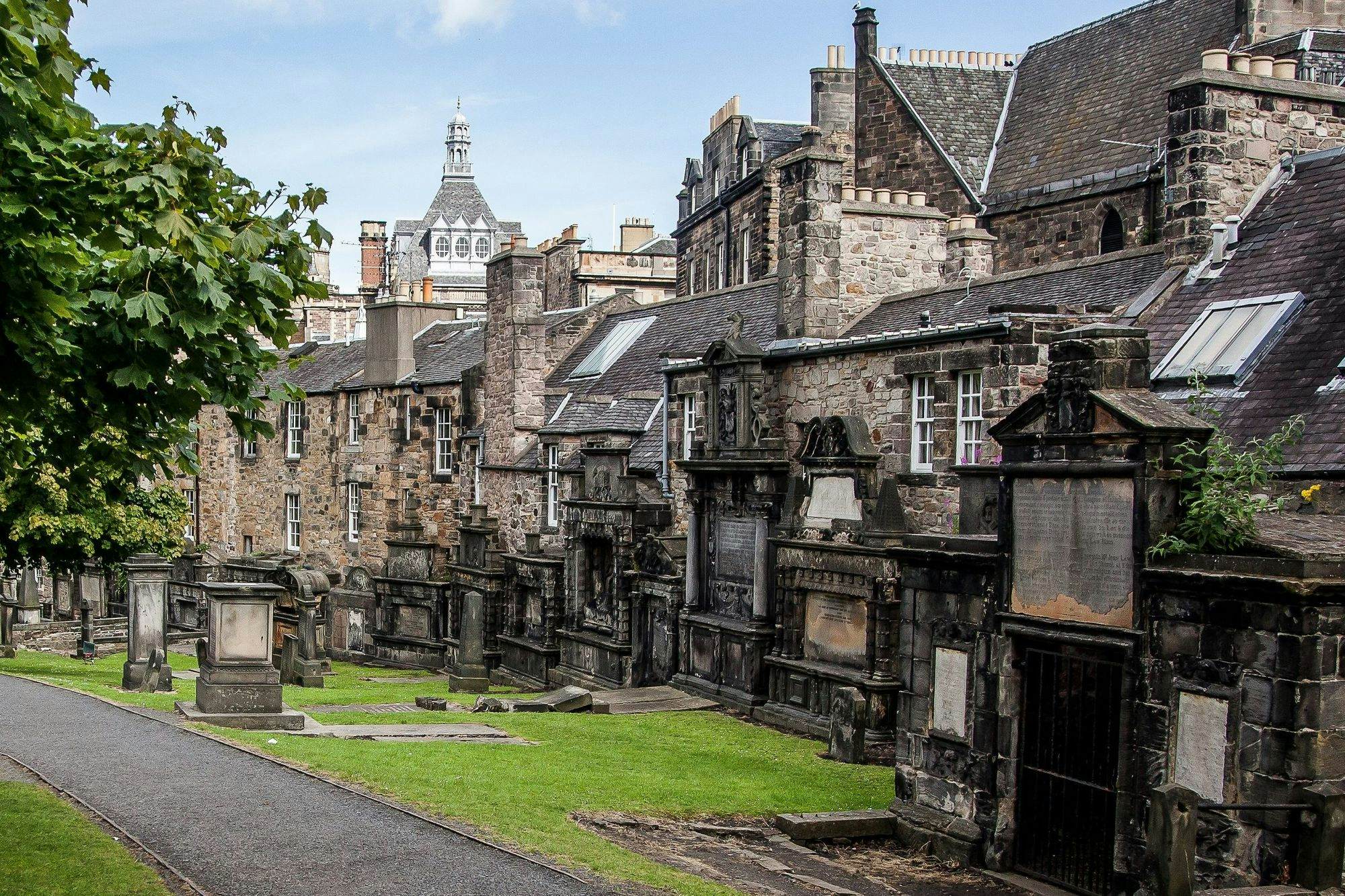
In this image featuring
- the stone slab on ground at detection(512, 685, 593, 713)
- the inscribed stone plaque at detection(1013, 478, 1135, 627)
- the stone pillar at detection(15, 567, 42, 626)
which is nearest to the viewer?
the inscribed stone plaque at detection(1013, 478, 1135, 627)

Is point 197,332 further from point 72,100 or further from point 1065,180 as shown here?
point 1065,180

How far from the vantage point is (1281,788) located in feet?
32.8

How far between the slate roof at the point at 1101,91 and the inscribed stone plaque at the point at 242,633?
58.3 feet

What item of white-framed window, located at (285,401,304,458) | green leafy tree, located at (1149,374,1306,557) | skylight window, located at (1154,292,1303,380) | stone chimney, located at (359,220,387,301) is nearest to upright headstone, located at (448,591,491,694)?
skylight window, located at (1154,292,1303,380)

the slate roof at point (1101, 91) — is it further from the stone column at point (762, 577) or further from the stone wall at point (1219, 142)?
the stone column at point (762, 577)

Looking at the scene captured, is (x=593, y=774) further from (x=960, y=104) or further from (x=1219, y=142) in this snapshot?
(x=960, y=104)

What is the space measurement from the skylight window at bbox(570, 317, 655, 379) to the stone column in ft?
43.2

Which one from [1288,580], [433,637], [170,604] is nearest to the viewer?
[1288,580]

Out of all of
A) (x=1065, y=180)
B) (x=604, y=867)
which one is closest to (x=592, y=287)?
(x=1065, y=180)

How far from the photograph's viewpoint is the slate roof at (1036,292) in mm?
20547

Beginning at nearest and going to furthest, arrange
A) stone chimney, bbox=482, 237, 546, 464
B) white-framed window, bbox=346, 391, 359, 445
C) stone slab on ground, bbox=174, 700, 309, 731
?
1. stone slab on ground, bbox=174, 700, 309, 731
2. stone chimney, bbox=482, 237, 546, 464
3. white-framed window, bbox=346, 391, 359, 445

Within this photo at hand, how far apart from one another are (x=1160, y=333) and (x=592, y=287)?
33.0 meters

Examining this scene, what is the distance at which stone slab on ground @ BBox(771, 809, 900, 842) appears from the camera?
13562 mm

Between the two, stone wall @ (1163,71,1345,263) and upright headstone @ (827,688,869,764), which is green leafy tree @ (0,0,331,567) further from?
stone wall @ (1163,71,1345,263)
